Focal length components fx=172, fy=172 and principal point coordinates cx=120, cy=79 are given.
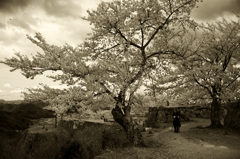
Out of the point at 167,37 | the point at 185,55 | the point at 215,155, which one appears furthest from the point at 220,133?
the point at 167,37

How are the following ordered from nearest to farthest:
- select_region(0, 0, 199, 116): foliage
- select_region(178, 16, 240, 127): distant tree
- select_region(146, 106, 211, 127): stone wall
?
select_region(0, 0, 199, 116): foliage → select_region(178, 16, 240, 127): distant tree → select_region(146, 106, 211, 127): stone wall

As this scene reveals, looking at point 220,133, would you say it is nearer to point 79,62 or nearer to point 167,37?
point 167,37

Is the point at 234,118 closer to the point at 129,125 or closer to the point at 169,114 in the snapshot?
the point at 169,114

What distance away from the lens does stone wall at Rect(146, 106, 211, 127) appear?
17328 millimetres

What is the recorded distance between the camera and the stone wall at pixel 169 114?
17.3 meters

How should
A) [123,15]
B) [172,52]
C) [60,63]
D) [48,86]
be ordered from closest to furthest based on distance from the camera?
[60,63] < [48,86] < [123,15] < [172,52]

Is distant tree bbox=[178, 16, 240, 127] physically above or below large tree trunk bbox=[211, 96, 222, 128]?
above

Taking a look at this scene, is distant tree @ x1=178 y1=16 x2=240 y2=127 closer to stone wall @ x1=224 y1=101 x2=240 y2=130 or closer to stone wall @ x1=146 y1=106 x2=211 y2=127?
stone wall @ x1=224 y1=101 x2=240 y2=130

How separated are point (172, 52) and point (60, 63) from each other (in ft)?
20.0

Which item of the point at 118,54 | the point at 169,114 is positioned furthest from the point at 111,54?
the point at 169,114

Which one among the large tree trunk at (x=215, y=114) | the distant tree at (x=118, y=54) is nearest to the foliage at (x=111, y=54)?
the distant tree at (x=118, y=54)

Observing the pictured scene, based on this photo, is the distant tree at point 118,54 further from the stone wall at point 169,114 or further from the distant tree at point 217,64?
the stone wall at point 169,114

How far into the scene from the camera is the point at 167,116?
18.6m

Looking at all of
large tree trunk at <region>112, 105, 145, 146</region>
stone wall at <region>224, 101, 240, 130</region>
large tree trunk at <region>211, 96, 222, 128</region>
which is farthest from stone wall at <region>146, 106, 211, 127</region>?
large tree trunk at <region>112, 105, 145, 146</region>
